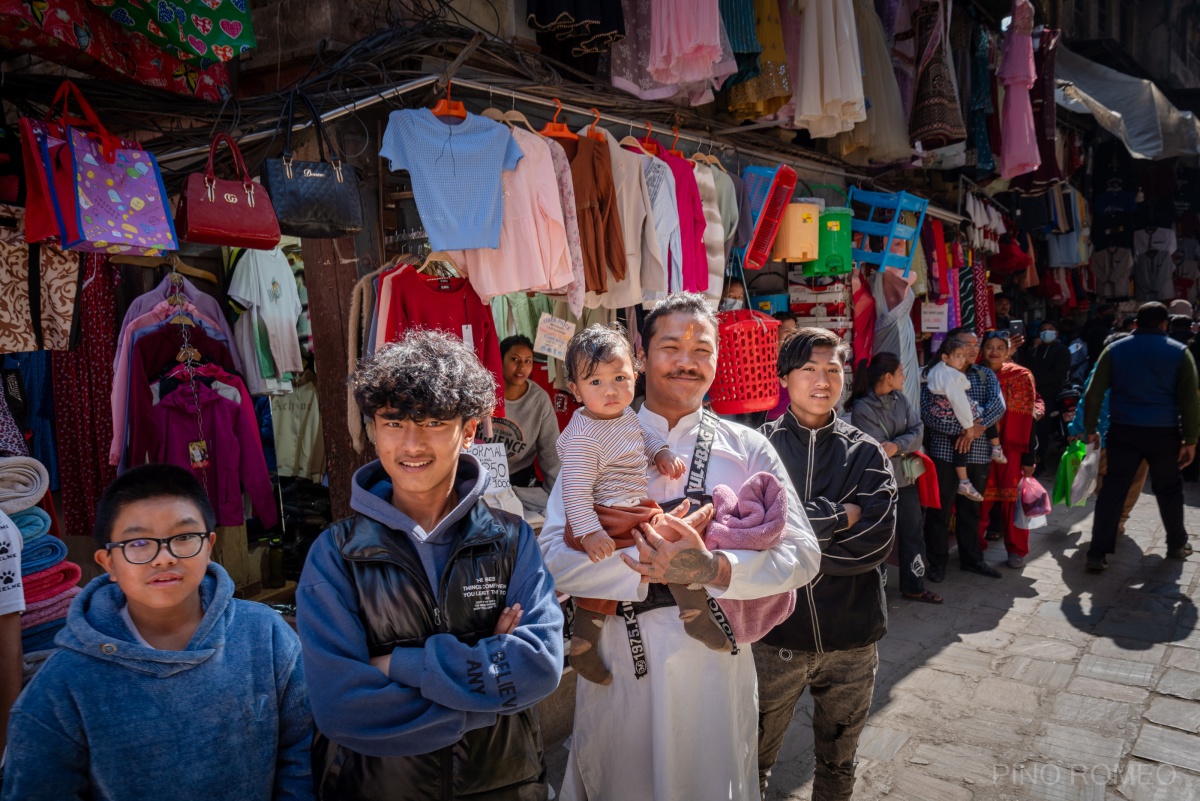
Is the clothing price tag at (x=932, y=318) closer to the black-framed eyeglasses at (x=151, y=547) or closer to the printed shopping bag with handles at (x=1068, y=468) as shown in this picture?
the printed shopping bag with handles at (x=1068, y=468)

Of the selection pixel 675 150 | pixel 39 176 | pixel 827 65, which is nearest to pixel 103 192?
pixel 39 176

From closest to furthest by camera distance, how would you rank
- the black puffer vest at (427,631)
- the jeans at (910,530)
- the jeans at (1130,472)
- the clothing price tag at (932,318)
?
the black puffer vest at (427,631), the jeans at (910,530), the jeans at (1130,472), the clothing price tag at (932,318)

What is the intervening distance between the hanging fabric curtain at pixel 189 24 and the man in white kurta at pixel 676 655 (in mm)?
2766

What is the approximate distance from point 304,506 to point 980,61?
328 inches

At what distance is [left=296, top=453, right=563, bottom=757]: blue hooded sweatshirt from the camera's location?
1.65m

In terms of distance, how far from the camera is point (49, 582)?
2.81 m

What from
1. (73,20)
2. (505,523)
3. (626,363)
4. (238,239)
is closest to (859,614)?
(626,363)

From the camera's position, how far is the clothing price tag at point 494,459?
4.02 meters

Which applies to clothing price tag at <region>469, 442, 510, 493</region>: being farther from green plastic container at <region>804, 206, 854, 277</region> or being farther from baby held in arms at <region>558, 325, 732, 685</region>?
green plastic container at <region>804, 206, 854, 277</region>

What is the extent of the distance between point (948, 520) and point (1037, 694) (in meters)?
2.37

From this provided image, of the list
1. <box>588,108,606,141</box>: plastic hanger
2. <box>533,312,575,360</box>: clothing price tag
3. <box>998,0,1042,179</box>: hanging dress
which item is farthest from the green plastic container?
<box>998,0,1042,179</box>: hanging dress

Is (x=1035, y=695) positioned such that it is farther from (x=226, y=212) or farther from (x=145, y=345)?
(x=145, y=345)

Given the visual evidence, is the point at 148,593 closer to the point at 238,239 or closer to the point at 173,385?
the point at 238,239

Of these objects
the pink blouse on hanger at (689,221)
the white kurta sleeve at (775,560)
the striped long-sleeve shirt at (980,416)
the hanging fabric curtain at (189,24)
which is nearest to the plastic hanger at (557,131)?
the pink blouse on hanger at (689,221)
